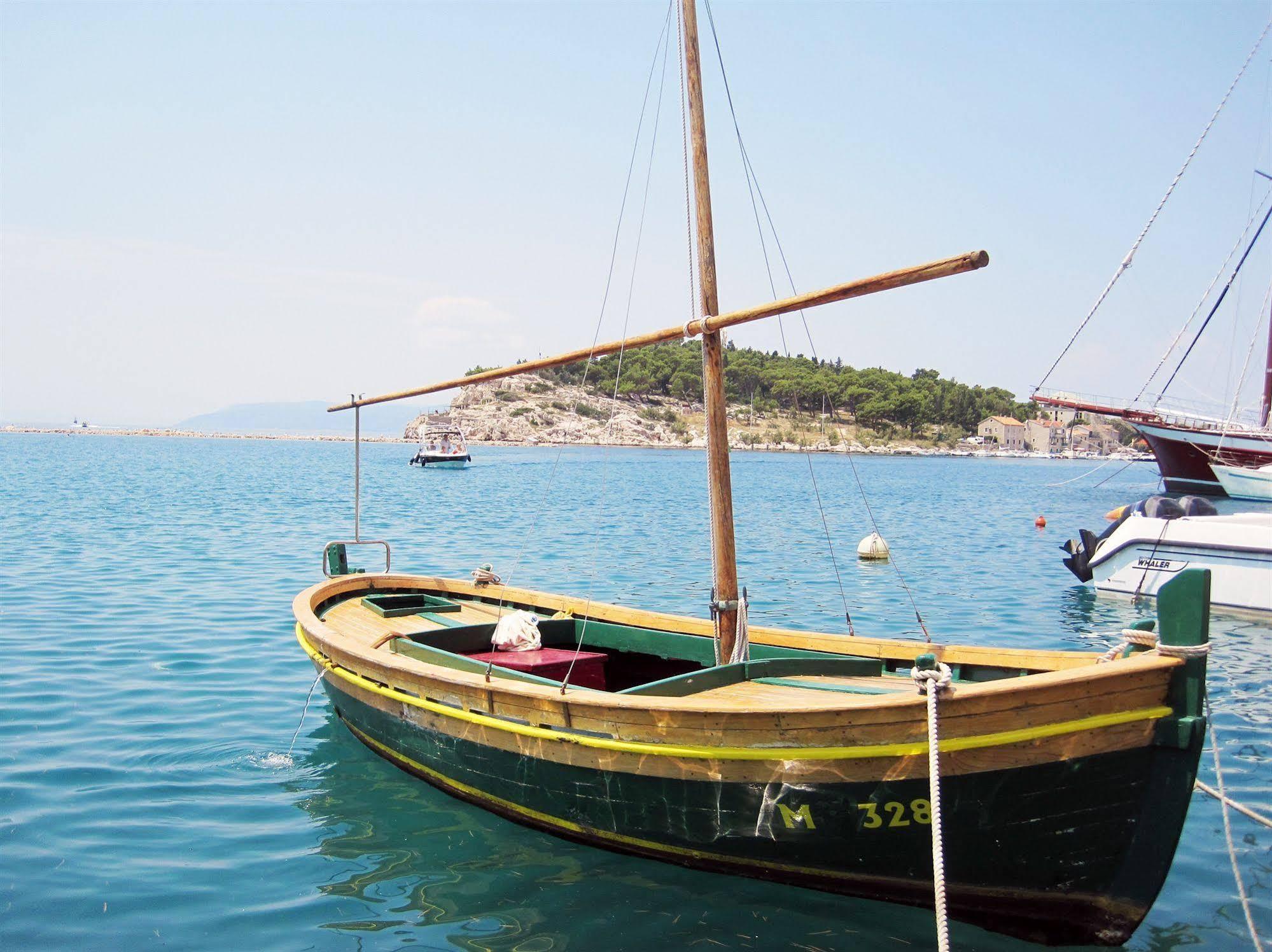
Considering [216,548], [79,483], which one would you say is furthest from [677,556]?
[79,483]

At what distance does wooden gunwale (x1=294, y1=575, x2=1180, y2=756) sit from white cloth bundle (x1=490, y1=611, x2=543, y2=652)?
1.38 metres

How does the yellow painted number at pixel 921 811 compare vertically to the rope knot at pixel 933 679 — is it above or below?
below

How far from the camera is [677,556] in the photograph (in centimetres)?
2658

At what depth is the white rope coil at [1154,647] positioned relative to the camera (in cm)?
549

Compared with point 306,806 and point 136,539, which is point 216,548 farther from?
point 306,806

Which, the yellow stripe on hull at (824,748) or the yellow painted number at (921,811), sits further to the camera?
the yellow painted number at (921,811)

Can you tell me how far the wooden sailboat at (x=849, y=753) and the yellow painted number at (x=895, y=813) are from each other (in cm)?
2

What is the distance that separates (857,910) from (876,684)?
6.06 feet

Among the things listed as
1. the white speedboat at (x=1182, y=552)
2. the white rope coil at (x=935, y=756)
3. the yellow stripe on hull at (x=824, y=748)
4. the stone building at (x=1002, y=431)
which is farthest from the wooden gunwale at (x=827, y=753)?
the stone building at (x=1002, y=431)

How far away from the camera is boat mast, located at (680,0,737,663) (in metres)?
8.58

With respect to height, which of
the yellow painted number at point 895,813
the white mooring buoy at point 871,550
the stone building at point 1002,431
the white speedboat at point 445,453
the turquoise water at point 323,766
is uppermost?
the stone building at point 1002,431

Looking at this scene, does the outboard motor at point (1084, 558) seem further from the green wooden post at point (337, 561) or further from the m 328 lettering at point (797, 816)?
the m 328 lettering at point (797, 816)

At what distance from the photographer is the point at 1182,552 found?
61.2 feet

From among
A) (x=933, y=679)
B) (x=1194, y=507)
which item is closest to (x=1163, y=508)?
(x=1194, y=507)
